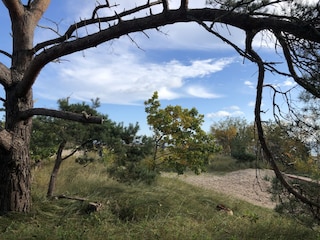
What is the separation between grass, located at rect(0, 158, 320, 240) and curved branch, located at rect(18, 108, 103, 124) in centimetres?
A: 142

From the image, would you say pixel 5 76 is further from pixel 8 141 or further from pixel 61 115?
pixel 61 115

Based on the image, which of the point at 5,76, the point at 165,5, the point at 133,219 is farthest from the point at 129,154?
the point at 165,5

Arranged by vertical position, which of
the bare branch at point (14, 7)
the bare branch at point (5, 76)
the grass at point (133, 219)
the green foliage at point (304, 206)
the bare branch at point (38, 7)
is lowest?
the grass at point (133, 219)

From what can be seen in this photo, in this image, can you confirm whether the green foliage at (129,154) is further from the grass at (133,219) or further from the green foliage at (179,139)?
the green foliage at (179,139)

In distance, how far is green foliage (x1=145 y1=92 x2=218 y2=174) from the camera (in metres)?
11.0

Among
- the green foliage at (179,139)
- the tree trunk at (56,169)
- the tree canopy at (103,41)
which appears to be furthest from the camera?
the green foliage at (179,139)

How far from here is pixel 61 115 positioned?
5.02m

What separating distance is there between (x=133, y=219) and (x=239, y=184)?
1029cm

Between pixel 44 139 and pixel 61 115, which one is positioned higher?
pixel 61 115

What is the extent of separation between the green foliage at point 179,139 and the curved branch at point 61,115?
584 centimetres

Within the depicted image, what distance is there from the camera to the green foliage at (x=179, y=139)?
36.1 feet

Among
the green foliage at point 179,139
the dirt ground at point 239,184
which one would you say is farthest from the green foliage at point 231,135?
the green foliage at point 179,139

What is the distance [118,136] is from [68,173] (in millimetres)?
3086

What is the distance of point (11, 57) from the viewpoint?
605cm
